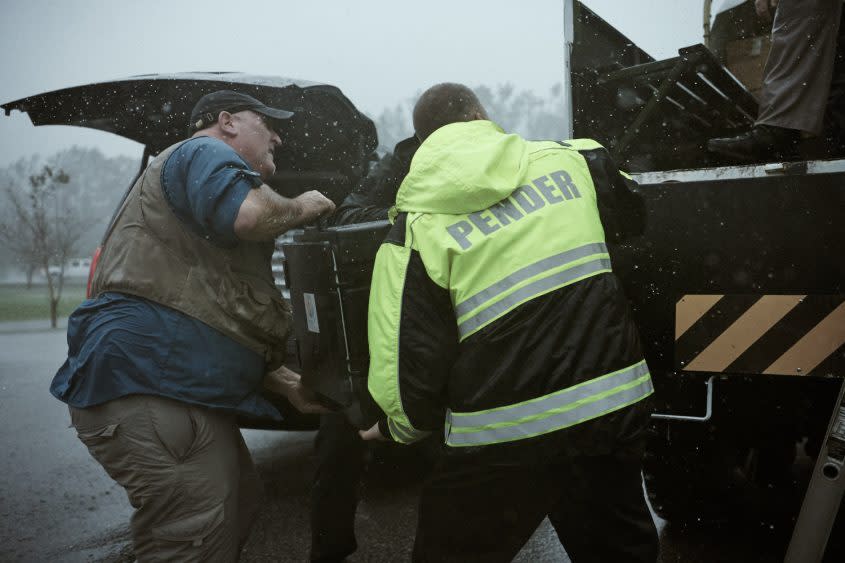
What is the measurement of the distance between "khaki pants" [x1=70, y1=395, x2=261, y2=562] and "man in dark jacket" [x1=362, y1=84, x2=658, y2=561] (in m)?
0.70

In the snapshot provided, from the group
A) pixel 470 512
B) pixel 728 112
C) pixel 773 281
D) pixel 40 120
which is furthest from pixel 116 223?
pixel 728 112

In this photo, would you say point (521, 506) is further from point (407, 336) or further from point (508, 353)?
point (407, 336)

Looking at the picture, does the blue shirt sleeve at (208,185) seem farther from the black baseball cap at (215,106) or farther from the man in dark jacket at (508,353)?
the man in dark jacket at (508,353)

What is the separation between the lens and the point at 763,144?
228 centimetres

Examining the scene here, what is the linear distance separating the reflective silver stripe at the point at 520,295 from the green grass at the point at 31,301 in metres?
17.1

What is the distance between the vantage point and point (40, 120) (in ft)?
10.1

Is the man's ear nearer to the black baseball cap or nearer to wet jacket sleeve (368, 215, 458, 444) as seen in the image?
the black baseball cap

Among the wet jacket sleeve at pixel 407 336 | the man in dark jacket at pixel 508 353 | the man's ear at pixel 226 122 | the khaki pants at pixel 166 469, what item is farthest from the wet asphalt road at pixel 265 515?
the man's ear at pixel 226 122

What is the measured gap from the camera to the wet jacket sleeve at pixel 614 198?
1.60 m

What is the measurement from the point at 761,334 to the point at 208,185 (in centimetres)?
164

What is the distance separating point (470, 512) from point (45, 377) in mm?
7789

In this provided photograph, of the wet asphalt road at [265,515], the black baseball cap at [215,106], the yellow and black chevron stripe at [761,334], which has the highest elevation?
the black baseball cap at [215,106]

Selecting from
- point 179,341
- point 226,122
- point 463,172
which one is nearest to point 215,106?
point 226,122

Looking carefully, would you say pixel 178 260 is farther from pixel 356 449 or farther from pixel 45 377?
pixel 45 377
